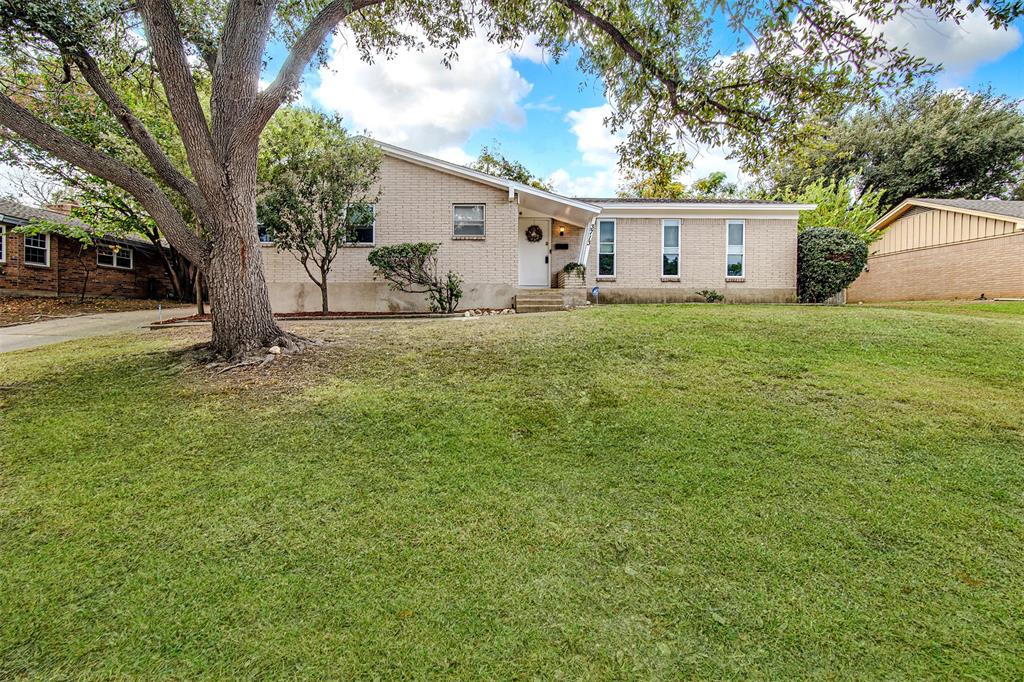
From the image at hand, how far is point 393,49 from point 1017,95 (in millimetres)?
32135

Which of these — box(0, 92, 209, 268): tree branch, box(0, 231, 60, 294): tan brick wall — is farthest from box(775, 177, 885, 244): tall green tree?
box(0, 231, 60, 294): tan brick wall

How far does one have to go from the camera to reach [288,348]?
5887 mm

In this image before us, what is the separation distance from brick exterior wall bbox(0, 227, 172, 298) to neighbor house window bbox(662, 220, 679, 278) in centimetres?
2242

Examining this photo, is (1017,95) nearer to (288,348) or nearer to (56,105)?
(288,348)

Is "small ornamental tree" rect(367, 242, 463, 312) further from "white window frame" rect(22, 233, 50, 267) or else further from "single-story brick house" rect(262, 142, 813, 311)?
"white window frame" rect(22, 233, 50, 267)

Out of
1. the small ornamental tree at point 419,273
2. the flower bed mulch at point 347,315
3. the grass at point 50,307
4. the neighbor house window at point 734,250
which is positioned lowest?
the flower bed mulch at point 347,315

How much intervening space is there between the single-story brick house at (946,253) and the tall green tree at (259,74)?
45.5 feet

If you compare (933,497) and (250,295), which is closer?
(933,497)

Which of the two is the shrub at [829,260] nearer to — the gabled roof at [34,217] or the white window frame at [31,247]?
the gabled roof at [34,217]

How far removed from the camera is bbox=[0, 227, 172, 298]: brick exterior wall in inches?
631

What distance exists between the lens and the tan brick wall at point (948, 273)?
14500mm

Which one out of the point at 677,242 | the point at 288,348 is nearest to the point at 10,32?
the point at 288,348

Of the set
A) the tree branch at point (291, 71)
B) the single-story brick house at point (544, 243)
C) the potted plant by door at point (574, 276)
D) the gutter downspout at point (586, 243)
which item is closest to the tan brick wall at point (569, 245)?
the single-story brick house at point (544, 243)

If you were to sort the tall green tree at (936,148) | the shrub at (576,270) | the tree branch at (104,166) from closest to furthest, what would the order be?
1. the tree branch at (104,166)
2. the shrub at (576,270)
3. the tall green tree at (936,148)
